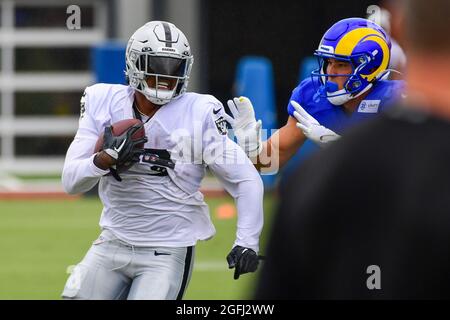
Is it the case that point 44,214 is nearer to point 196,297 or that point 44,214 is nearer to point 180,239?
point 196,297

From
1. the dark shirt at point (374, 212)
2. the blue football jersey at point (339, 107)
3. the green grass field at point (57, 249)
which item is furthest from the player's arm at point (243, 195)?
the dark shirt at point (374, 212)

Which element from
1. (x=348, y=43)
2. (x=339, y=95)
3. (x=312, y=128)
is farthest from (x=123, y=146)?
(x=348, y=43)

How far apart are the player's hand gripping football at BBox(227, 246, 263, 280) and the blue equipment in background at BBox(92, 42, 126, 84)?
7020 millimetres

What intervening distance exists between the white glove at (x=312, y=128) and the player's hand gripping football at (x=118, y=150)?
0.95 m

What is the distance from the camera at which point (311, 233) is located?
6.45ft

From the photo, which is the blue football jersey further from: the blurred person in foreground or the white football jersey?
the blurred person in foreground

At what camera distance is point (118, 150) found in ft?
15.1

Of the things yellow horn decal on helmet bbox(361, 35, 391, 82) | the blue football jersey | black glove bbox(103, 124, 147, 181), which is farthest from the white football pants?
yellow horn decal on helmet bbox(361, 35, 391, 82)

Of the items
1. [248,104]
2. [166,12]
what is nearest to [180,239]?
[248,104]

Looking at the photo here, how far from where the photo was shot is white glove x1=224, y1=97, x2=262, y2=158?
5.27 metres

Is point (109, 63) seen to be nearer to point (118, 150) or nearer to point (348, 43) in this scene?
point (348, 43)

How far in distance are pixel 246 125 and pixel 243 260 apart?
790 millimetres

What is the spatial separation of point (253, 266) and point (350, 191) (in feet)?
9.22

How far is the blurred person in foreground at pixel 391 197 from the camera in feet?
6.32
